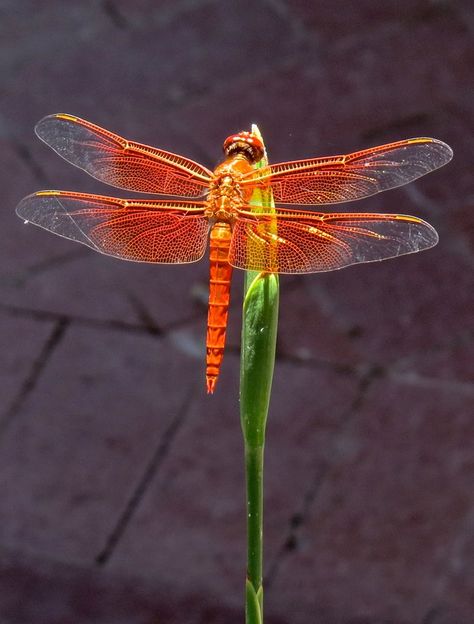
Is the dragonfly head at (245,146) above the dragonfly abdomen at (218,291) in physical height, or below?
above

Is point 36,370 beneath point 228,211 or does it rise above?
above

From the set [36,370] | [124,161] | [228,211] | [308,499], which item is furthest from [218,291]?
[36,370]

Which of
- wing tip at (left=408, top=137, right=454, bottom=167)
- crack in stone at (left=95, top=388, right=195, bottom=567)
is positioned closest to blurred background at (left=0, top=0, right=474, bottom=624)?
crack in stone at (left=95, top=388, right=195, bottom=567)

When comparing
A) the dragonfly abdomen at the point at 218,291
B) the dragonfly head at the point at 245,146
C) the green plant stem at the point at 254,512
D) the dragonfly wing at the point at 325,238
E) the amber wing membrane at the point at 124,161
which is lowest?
the green plant stem at the point at 254,512

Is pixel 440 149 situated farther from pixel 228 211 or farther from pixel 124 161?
pixel 124 161

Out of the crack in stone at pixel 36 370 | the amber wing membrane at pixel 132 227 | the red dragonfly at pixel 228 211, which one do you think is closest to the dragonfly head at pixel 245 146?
the red dragonfly at pixel 228 211

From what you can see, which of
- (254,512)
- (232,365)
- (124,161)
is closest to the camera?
(254,512)

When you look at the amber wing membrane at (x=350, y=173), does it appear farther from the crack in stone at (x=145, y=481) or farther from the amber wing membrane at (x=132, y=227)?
the crack in stone at (x=145, y=481)
